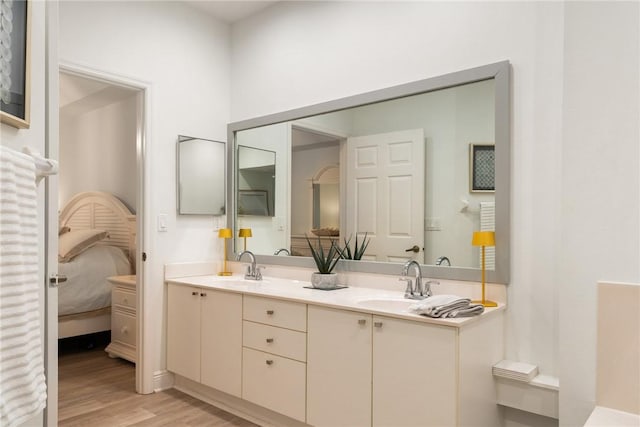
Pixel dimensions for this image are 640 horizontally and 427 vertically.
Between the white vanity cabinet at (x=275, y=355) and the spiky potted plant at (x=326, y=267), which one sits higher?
the spiky potted plant at (x=326, y=267)

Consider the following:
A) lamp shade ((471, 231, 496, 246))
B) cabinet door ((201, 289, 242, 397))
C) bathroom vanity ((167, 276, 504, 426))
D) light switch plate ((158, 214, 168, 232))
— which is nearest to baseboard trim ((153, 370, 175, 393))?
A: bathroom vanity ((167, 276, 504, 426))

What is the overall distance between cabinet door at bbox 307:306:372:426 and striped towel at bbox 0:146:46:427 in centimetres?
138

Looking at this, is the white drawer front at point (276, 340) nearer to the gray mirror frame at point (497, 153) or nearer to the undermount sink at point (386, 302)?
the undermount sink at point (386, 302)

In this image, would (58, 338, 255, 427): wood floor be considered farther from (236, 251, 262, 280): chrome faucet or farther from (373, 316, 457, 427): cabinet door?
(373, 316, 457, 427): cabinet door

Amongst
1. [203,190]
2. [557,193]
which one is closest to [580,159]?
[557,193]

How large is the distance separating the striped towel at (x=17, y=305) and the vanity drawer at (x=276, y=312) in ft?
4.80

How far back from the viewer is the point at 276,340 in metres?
2.48

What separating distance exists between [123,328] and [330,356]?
7.70ft

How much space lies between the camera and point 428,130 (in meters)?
2.51

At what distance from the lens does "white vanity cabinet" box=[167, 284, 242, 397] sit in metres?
2.72

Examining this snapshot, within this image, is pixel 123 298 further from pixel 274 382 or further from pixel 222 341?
pixel 274 382

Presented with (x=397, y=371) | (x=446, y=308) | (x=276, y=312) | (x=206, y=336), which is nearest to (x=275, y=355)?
(x=276, y=312)

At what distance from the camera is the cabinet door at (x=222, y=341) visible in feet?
8.86

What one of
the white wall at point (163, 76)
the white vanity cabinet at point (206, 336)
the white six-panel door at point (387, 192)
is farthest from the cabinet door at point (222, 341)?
the white six-panel door at point (387, 192)
